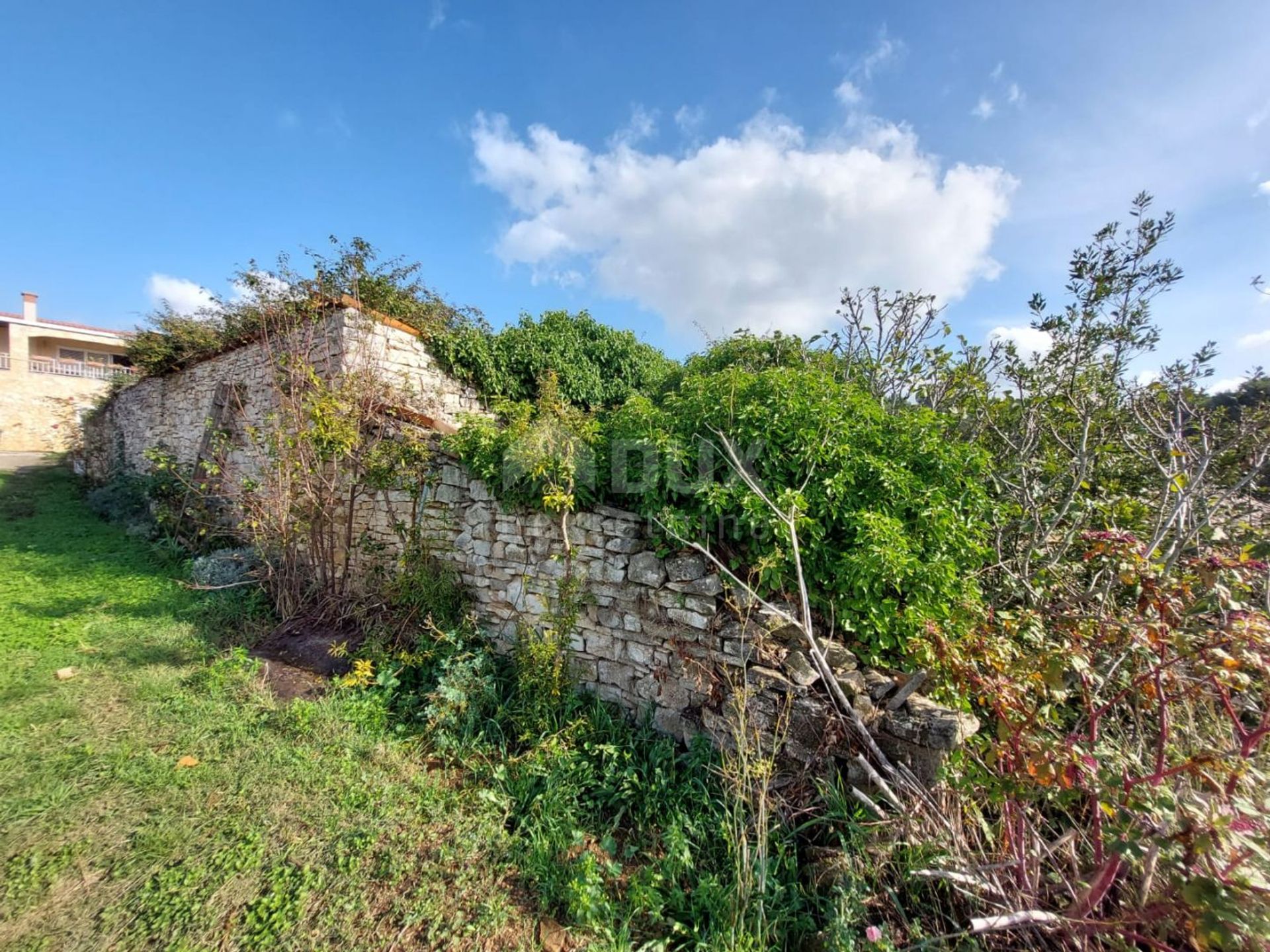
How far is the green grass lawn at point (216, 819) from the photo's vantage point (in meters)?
2.25

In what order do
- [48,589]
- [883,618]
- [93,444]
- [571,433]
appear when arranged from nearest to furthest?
[883,618], [571,433], [48,589], [93,444]

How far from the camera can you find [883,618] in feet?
9.66

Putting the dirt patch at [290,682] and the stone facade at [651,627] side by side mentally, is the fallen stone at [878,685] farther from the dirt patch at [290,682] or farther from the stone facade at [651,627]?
the dirt patch at [290,682]

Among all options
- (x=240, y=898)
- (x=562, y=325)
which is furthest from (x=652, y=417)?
(x=562, y=325)

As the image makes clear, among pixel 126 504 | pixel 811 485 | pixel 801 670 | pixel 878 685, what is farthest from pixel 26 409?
pixel 878 685

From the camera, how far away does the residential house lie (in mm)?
18828

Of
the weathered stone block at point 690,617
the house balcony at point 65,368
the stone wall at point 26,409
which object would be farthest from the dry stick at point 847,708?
the house balcony at point 65,368

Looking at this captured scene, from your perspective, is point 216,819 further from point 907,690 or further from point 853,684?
point 907,690

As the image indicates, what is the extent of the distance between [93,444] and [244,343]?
344 inches

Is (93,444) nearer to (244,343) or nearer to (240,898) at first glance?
(244,343)

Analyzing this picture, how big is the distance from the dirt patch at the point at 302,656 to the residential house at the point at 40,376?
18.0 metres

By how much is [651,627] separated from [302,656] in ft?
11.9

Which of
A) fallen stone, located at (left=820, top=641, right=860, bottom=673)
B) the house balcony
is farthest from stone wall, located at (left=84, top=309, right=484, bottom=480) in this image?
the house balcony

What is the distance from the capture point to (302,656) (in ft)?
15.1
